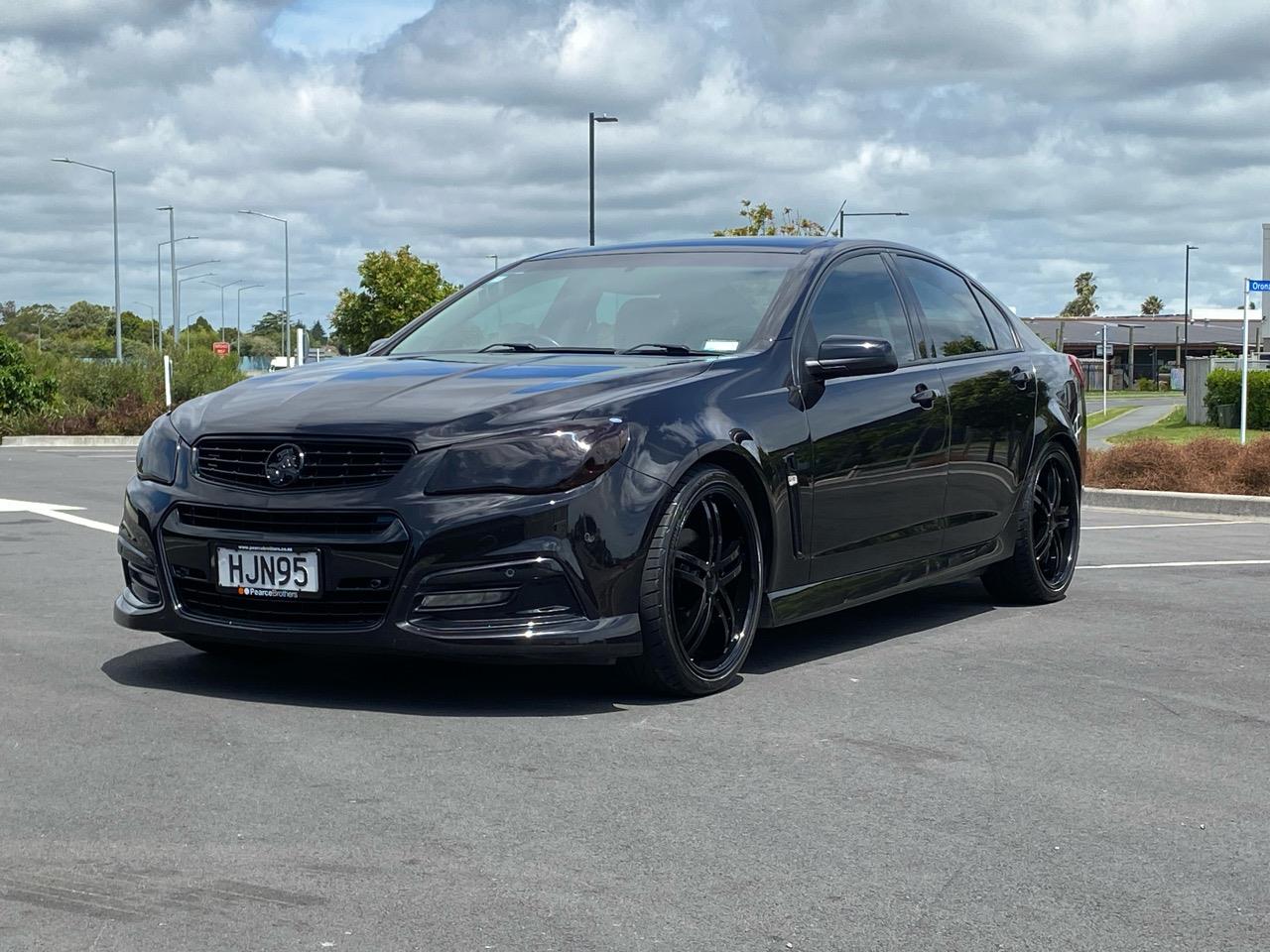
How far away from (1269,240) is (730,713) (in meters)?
44.4

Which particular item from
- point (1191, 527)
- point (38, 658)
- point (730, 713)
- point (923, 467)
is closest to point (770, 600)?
point (730, 713)

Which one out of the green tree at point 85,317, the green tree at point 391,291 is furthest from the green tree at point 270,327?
the green tree at point 391,291

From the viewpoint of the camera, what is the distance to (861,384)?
7.14 m

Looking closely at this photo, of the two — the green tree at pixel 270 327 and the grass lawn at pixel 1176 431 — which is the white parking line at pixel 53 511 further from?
the green tree at pixel 270 327

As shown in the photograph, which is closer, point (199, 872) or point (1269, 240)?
point (199, 872)

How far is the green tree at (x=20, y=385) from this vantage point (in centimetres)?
3181

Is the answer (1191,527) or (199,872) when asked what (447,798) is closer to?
(199,872)

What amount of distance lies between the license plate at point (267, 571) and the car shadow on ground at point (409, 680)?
0.40 m

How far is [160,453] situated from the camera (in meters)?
6.24

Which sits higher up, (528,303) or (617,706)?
(528,303)

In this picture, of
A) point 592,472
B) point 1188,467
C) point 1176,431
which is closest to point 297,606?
point 592,472

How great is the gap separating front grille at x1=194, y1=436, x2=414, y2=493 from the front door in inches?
69.7

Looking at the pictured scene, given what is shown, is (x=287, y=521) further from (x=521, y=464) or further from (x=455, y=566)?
(x=521, y=464)

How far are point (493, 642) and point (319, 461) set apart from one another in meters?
0.81
